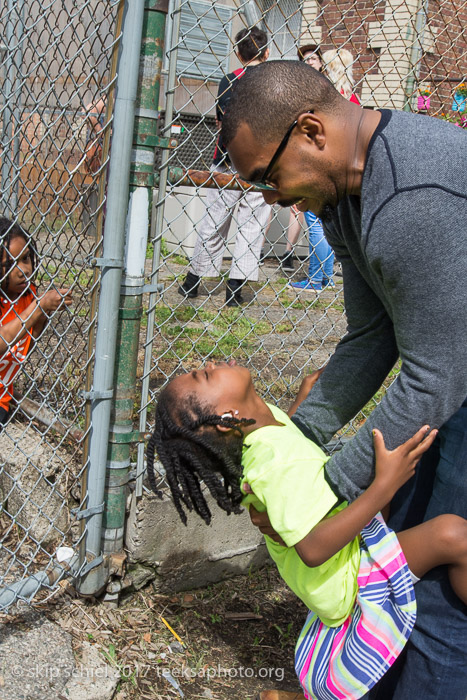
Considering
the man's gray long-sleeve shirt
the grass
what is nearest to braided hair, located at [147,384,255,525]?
the man's gray long-sleeve shirt

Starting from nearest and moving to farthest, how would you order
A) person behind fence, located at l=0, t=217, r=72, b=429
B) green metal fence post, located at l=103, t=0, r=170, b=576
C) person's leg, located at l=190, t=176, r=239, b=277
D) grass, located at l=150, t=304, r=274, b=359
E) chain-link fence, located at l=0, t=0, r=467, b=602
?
green metal fence post, located at l=103, t=0, r=170, b=576, chain-link fence, located at l=0, t=0, r=467, b=602, person behind fence, located at l=0, t=217, r=72, b=429, grass, located at l=150, t=304, r=274, b=359, person's leg, located at l=190, t=176, r=239, b=277

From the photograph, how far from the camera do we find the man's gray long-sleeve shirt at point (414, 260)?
1.51 meters

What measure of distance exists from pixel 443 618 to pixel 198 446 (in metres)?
0.83

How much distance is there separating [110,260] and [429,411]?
1.18m

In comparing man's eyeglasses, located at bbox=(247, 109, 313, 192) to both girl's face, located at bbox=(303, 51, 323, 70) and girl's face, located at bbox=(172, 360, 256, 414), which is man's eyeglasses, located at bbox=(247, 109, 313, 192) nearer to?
girl's face, located at bbox=(172, 360, 256, 414)

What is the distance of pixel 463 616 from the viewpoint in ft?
6.30

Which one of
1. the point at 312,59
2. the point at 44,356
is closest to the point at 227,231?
the point at 312,59

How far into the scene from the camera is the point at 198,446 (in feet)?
6.57

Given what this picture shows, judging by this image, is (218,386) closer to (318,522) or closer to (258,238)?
(318,522)

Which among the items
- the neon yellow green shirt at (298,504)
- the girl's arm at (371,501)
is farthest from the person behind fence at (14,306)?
the girl's arm at (371,501)

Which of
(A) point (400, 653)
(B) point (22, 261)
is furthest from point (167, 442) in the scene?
(B) point (22, 261)

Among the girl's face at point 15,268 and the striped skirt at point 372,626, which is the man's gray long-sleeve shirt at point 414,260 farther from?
the girl's face at point 15,268

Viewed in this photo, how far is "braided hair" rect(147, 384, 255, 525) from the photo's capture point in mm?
1984

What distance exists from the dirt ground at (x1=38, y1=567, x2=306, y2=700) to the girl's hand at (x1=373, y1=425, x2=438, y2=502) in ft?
4.00
